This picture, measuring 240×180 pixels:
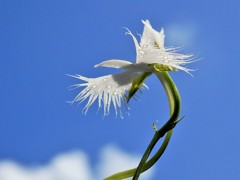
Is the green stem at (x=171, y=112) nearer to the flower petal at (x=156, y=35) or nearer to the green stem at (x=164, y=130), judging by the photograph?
the green stem at (x=164, y=130)

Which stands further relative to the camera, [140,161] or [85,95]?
[85,95]

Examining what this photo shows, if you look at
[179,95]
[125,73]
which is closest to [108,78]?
[125,73]

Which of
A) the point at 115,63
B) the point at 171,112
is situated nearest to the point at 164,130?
the point at 171,112

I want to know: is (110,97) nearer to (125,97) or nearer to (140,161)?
(125,97)

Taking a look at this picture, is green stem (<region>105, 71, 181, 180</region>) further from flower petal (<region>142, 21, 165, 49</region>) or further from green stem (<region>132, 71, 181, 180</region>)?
flower petal (<region>142, 21, 165, 49</region>)

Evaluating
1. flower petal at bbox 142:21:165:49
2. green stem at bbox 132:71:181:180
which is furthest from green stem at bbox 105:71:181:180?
flower petal at bbox 142:21:165:49

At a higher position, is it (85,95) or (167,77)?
(85,95)
